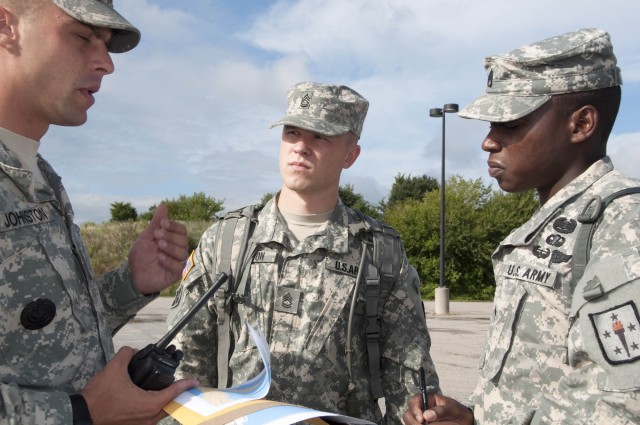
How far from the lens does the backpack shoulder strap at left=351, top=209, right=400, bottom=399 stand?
3012 millimetres

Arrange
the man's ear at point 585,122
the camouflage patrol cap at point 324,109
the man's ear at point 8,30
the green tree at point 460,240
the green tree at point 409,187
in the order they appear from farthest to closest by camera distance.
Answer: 1. the green tree at point 409,187
2. the green tree at point 460,240
3. the camouflage patrol cap at point 324,109
4. the man's ear at point 585,122
5. the man's ear at point 8,30

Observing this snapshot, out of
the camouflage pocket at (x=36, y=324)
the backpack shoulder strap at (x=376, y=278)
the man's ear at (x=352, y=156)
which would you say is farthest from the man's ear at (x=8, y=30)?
the man's ear at (x=352, y=156)

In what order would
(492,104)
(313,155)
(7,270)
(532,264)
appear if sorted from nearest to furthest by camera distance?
1. (7,270)
2. (532,264)
3. (492,104)
4. (313,155)

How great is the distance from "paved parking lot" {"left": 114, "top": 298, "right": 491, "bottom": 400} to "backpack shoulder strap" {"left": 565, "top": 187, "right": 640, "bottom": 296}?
604cm

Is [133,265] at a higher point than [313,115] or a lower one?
lower

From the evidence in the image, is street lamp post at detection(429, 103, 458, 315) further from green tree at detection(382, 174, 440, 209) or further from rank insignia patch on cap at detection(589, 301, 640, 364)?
green tree at detection(382, 174, 440, 209)

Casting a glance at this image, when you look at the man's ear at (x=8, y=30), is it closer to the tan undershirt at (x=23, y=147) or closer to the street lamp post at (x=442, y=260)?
the tan undershirt at (x=23, y=147)

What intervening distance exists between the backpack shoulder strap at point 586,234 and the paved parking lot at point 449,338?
6.04 meters

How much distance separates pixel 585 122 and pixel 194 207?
42.5 meters

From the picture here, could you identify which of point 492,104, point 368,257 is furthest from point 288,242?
point 492,104

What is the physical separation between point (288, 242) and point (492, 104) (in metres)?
1.22

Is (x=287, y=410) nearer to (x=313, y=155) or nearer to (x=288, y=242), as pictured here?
(x=288, y=242)

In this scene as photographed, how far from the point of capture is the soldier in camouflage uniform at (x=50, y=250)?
168 centimetres

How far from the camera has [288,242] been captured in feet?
10.3
